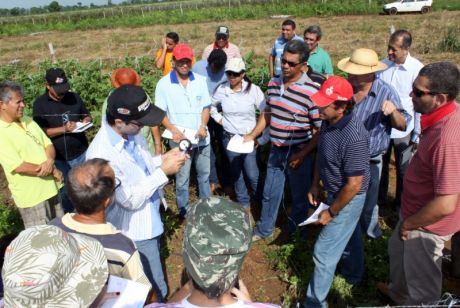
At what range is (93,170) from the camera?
2131 mm

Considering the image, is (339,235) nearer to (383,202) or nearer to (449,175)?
(449,175)

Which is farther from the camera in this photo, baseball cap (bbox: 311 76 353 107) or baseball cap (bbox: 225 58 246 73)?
baseball cap (bbox: 225 58 246 73)

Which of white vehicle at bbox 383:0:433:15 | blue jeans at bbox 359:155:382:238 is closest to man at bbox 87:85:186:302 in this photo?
blue jeans at bbox 359:155:382:238

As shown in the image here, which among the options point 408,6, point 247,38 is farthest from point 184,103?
point 408,6

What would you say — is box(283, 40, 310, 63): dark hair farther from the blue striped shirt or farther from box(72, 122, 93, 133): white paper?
box(72, 122, 93, 133): white paper

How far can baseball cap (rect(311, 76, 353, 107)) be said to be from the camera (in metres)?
2.75

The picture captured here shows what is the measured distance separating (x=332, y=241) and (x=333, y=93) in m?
1.16

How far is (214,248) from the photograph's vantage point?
1460mm

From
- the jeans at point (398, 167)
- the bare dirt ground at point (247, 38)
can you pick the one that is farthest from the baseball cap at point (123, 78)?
the bare dirt ground at point (247, 38)

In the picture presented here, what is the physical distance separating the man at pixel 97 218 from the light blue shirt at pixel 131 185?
14.7 inches

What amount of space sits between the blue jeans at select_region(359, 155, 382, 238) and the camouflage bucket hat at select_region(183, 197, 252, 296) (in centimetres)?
266

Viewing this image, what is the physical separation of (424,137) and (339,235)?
98cm

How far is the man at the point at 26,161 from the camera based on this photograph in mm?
3471

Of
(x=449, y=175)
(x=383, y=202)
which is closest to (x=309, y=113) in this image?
(x=449, y=175)
